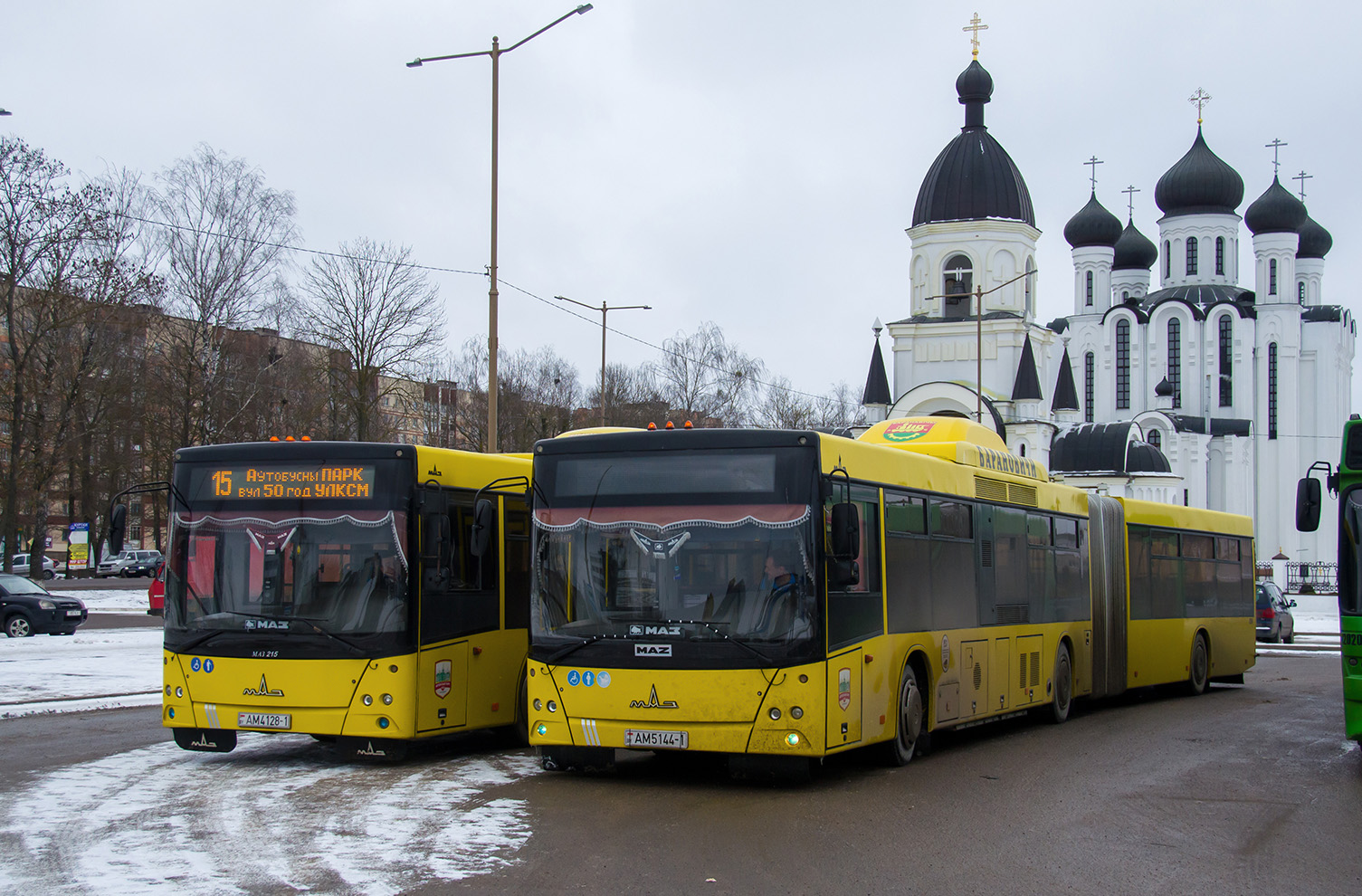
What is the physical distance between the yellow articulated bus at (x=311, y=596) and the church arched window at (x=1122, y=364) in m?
75.6

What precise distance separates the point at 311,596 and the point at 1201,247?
7905 cm

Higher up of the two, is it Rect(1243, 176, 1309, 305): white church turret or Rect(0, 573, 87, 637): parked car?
Rect(1243, 176, 1309, 305): white church turret

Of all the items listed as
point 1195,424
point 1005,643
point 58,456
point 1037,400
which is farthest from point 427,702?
point 1195,424

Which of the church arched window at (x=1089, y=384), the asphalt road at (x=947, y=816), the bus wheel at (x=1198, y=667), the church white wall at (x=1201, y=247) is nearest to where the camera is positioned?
the asphalt road at (x=947, y=816)

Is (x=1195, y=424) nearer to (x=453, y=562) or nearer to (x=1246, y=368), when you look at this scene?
(x=1246, y=368)

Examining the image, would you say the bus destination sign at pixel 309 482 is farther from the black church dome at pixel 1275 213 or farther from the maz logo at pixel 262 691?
the black church dome at pixel 1275 213

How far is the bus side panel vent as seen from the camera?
46.1ft

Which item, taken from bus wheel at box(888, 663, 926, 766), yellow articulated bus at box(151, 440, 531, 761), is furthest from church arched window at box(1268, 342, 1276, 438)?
yellow articulated bus at box(151, 440, 531, 761)

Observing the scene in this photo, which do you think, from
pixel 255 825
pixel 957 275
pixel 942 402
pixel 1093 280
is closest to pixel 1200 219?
pixel 1093 280

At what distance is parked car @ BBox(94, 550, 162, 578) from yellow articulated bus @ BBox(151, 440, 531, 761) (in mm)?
54983

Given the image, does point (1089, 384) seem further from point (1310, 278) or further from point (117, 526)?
point (117, 526)

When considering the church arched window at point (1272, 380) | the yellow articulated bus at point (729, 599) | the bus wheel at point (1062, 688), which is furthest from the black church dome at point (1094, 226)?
the yellow articulated bus at point (729, 599)

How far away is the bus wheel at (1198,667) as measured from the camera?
20.5 meters

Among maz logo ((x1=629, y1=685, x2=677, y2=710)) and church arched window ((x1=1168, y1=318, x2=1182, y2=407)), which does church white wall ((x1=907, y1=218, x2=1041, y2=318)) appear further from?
maz logo ((x1=629, y1=685, x2=677, y2=710))
